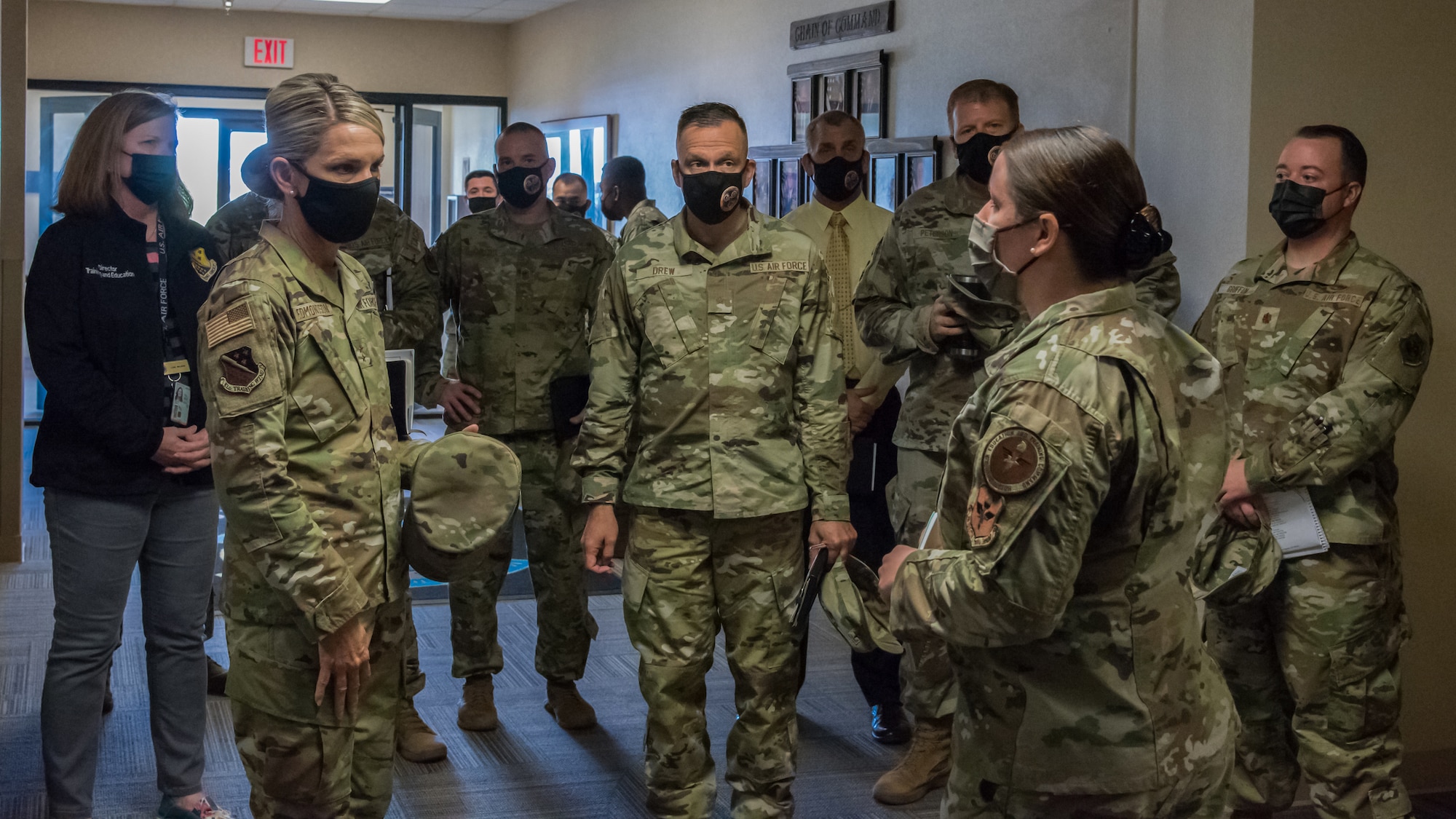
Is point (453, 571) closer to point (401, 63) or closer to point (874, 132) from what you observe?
point (874, 132)

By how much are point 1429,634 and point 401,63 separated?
9.67 metres

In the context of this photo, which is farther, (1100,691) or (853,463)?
(853,463)

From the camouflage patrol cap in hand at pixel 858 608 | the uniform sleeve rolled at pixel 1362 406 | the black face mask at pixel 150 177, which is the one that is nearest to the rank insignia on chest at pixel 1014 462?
the camouflage patrol cap in hand at pixel 858 608

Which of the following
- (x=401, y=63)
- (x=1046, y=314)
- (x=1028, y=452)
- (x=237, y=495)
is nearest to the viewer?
(x=1028, y=452)

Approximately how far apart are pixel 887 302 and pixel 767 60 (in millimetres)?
3932

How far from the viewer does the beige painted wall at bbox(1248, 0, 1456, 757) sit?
10.9 feet

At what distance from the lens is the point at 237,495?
81.3 inches

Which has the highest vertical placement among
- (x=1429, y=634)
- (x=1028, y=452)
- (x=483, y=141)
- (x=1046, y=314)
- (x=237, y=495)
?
(x=483, y=141)

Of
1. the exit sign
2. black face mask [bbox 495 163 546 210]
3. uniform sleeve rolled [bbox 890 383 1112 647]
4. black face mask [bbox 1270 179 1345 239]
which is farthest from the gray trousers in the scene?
the exit sign

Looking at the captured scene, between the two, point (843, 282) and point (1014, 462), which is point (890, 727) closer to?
point (843, 282)

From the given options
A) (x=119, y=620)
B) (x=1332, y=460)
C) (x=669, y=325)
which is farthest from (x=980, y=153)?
(x=119, y=620)

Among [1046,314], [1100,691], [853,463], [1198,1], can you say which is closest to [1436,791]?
[853,463]

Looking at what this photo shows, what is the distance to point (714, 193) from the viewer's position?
2.85 metres

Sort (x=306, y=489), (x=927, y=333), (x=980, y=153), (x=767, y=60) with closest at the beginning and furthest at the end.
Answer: (x=306, y=489) < (x=927, y=333) < (x=980, y=153) < (x=767, y=60)
